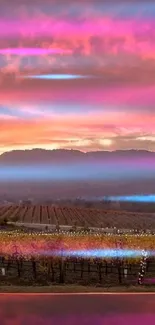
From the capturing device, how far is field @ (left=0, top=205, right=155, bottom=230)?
3856cm

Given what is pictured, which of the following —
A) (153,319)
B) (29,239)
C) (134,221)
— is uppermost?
(134,221)

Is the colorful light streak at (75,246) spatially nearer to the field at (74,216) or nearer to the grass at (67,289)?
the grass at (67,289)

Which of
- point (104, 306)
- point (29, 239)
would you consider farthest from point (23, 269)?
point (104, 306)

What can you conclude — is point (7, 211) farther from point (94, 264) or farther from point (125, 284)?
point (125, 284)

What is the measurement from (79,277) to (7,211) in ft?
92.2

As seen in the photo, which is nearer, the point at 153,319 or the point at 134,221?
the point at 153,319

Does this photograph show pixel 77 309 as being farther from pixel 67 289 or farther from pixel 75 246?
pixel 75 246

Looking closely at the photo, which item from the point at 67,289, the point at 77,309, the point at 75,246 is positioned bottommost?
the point at 77,309

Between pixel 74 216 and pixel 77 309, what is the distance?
1362 inches

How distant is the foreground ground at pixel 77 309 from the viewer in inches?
291

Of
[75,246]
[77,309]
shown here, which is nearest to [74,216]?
[75,246]

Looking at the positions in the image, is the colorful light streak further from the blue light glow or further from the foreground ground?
the foreground ground

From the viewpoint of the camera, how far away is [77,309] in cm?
878

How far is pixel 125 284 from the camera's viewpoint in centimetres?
1365
